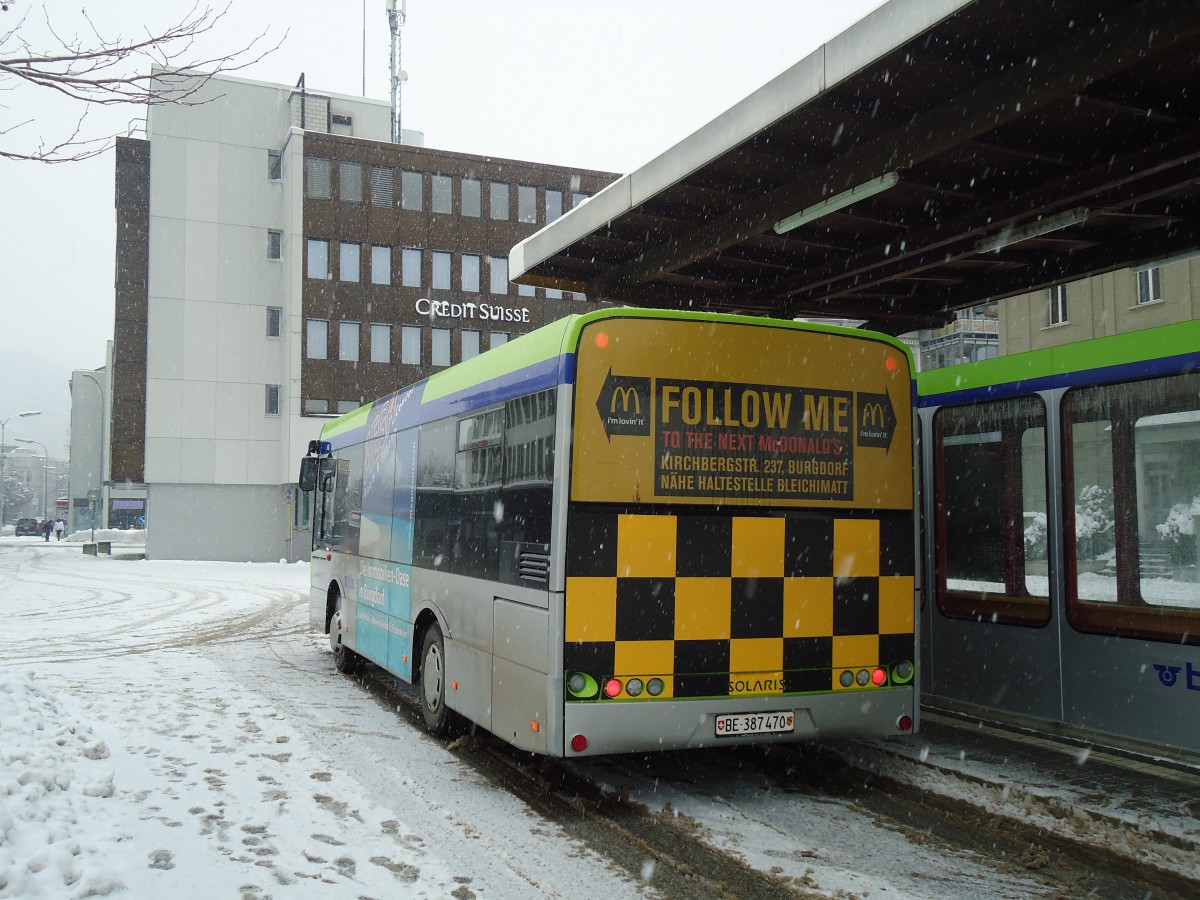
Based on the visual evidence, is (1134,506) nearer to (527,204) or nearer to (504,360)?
(504,360)

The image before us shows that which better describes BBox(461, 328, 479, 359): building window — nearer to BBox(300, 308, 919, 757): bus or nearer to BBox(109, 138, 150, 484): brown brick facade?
BBox(109, 138, 150, 484): brown brick facade

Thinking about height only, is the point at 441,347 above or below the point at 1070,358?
above

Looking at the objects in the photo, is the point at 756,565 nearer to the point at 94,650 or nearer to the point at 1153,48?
the point at 1153,48

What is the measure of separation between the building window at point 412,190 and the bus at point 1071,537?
126ft

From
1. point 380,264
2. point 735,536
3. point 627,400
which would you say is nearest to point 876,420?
point 735,536

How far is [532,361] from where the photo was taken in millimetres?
6547

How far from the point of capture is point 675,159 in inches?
309

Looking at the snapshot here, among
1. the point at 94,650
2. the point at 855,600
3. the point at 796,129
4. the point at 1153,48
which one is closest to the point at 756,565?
the point at 855,600

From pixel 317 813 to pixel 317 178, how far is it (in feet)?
133

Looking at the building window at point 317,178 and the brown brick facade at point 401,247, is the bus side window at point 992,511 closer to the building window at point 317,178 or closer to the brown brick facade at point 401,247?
the brown brick facade at point 401,247

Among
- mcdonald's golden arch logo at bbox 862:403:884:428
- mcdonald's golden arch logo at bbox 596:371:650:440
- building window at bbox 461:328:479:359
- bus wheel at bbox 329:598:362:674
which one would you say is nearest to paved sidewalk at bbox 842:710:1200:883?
mcdonald's golden arch logo at bbox 862:403:884:428

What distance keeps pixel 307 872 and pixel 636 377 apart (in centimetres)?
317

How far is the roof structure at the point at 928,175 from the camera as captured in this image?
5.70 m

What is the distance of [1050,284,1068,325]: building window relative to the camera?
32.8 metres
